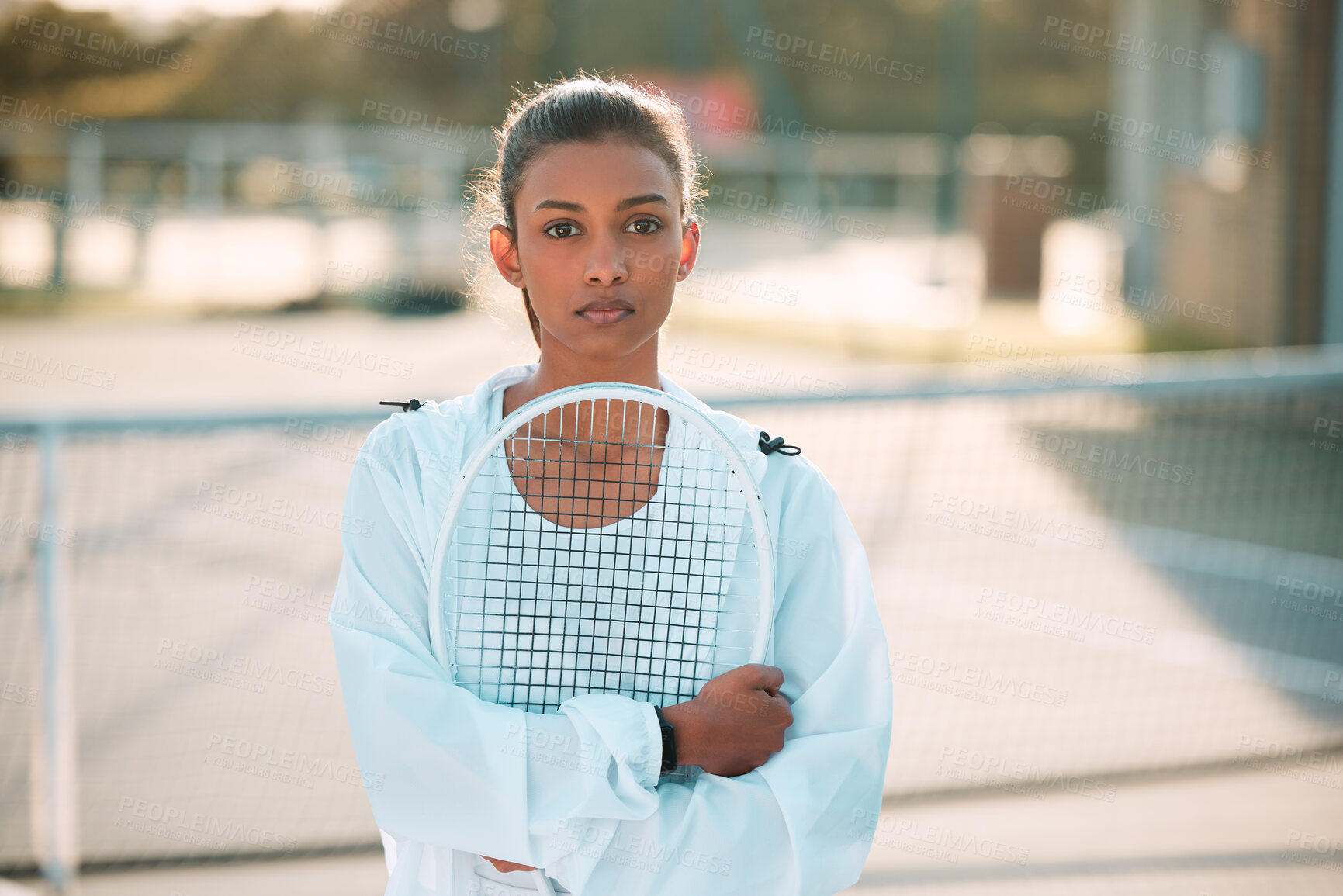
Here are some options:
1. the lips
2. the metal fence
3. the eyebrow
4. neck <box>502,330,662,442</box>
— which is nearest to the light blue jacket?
neck <box>502,330,662,442</box>

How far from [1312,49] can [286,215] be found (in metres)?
19.0

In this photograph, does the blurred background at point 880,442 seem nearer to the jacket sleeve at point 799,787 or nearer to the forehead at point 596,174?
the jacket sleeve at point 799,787

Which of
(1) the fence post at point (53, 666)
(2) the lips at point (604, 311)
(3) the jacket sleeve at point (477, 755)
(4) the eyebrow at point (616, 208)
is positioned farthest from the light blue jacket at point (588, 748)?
(1) the fence post at point (53, 666)

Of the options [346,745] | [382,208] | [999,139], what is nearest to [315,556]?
[346,745]

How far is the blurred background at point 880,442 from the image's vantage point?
3928 mm

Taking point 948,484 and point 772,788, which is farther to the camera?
point 948,484

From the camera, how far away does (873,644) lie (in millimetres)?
1862

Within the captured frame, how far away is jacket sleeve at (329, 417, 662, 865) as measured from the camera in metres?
1.71

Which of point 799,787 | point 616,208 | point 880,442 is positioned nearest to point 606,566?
point 799,787

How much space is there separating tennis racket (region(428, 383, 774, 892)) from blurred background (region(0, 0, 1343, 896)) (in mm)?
391

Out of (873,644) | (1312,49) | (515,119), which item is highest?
(1312,49)

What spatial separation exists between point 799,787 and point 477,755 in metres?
0.46

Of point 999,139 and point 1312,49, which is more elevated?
point 999,139

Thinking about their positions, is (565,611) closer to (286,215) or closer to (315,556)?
(315,556)
